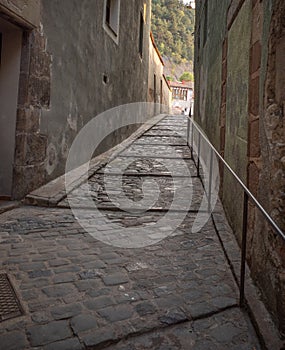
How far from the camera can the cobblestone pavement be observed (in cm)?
191

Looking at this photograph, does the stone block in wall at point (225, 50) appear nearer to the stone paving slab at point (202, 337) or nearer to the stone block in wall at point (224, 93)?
the stone block in wall at point (224, 93)

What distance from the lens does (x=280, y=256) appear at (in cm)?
197

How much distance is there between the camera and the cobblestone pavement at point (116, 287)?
1.91 meters

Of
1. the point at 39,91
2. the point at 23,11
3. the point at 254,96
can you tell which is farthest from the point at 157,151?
the point at 254,96

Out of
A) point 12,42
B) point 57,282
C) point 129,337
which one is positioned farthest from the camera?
point 12,42

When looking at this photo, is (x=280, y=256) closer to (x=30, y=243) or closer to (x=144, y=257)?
(x=144, y=257)

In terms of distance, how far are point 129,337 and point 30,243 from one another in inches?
69.1

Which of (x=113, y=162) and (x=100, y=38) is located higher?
(x=100, y=38)

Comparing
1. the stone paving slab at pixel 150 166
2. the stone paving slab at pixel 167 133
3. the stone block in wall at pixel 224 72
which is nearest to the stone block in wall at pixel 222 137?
the stone block in wall at pixel 224 72

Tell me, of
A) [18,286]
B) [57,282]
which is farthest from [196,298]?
[18,286]

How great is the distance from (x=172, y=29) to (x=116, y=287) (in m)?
61.6

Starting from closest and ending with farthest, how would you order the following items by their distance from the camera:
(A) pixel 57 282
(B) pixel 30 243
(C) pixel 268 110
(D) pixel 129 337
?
(D) pixel 129 337 < (C) pixel 268 110 < (A) pixel 57 282 < (B) pixel 30 243

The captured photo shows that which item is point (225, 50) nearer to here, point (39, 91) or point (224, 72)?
point (224, 72)

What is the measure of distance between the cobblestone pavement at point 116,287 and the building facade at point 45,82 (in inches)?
35.4
